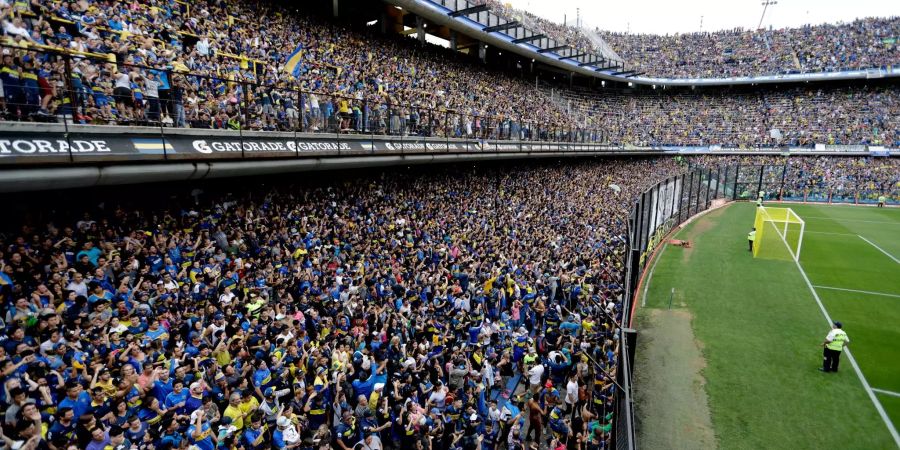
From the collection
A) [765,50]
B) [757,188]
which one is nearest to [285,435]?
[757,188]

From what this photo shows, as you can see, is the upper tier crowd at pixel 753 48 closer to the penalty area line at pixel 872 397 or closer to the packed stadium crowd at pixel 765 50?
the packed stadium crowd at pixel 765 50

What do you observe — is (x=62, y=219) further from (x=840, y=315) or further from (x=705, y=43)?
(x=705, y=43)

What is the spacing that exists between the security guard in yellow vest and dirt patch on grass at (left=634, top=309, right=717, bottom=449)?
300 centimetres

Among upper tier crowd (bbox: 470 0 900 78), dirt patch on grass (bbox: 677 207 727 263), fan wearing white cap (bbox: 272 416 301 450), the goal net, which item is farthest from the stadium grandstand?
upper tier crowd (bbox: 470 0 900 78)

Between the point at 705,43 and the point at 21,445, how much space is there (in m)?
73.2

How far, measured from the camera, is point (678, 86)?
196ft

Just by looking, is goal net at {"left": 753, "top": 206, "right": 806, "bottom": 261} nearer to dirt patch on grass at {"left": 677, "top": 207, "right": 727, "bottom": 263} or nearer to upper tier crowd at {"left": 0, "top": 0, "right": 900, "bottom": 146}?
dirt patch on grass at {"left": 677, "top": 207, "right": 727, "bottom": 263}

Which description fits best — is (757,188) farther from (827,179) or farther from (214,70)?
(214,70)

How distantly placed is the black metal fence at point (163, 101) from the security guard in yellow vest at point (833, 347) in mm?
14582

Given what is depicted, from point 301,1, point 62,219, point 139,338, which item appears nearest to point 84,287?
point 139,338

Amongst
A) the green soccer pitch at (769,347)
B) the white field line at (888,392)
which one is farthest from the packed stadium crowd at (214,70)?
the white field line at (888,392)

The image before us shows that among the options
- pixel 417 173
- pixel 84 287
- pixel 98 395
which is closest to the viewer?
pixel 98 395

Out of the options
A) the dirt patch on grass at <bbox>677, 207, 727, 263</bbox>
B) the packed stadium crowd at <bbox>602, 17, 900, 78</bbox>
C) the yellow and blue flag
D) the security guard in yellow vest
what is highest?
the packed stadium crowd at <bbox>602, 17, 900, 78</bbox>

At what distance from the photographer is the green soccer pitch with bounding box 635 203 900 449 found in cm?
1046
